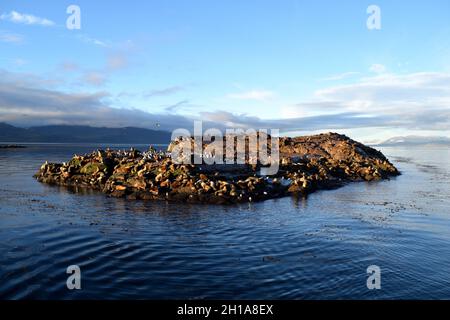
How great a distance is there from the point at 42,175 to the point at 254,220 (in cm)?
3993

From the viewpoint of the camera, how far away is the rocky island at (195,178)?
132 ft

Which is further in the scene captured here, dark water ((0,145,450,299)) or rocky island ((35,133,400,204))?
rocky island ((35,133,400,204))

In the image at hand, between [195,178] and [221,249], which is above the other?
[195,178]

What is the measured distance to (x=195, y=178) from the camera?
42.5 metres

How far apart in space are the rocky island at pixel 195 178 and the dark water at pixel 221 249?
3.54 meters

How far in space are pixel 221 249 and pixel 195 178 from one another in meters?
20.8

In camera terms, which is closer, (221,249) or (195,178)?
(221,249)

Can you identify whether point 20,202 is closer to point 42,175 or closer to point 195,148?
point 42,175

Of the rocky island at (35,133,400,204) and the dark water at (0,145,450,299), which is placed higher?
the rocky island at (35,133,400,204)

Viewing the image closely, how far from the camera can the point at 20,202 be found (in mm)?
36875

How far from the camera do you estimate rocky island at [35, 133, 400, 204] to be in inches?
1585

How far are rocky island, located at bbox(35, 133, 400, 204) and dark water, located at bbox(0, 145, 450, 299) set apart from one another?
354 cm

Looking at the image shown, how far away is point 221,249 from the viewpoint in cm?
2216
